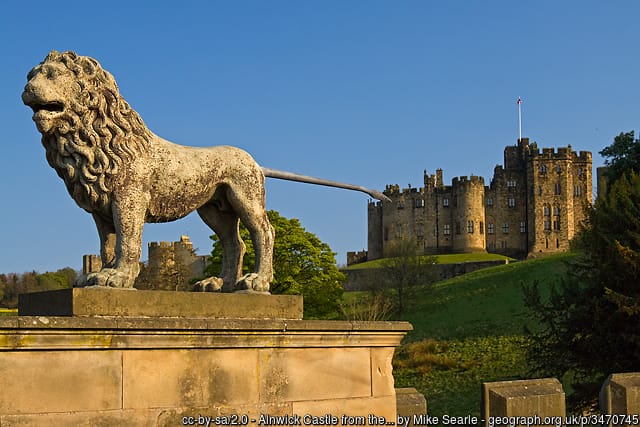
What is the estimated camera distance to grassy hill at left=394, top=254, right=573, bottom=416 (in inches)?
1328

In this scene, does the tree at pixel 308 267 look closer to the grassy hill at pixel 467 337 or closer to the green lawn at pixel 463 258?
the grassy hill at pixel 467 337

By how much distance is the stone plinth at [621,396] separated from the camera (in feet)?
28.5

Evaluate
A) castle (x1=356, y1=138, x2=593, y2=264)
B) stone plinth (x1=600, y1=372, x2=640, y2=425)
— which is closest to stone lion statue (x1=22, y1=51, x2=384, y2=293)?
stone plinth (x1=600, y1=372, x2=640, y2=425)

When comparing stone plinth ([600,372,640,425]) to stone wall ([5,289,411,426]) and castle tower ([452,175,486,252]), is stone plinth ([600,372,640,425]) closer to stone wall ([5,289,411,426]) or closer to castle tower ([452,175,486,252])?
stone wall ([5,289,411,426])

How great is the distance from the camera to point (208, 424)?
6422mm

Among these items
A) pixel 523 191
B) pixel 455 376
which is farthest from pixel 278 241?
pixel 523 191

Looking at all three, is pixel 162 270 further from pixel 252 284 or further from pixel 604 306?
pixel 252 284

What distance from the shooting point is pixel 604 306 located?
76.5ft

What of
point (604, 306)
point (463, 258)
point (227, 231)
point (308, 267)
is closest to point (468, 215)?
point (463, 258)

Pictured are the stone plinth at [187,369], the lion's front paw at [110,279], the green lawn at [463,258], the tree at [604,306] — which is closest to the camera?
the stone plinth at [187,369]

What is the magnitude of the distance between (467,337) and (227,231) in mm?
39730

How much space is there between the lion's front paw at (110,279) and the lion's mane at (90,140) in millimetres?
556

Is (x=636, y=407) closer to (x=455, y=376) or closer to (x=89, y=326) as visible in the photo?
(x=89, y=326)

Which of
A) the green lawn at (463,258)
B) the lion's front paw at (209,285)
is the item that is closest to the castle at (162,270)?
the green lawn at (463,258)
